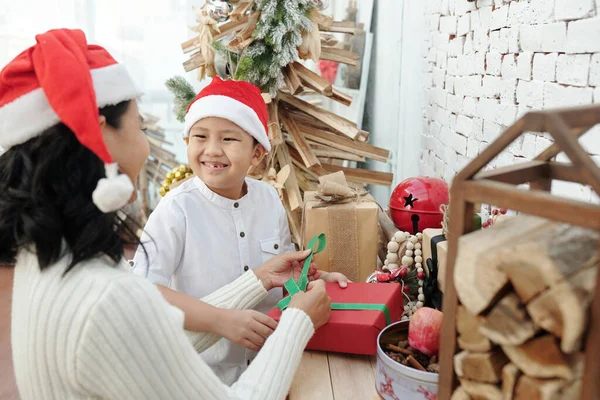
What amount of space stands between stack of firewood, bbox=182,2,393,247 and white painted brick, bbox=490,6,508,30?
0.91 metres

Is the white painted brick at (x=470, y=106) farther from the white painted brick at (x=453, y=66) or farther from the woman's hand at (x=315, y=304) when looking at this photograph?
the woman's hand at (x=315, y=304)

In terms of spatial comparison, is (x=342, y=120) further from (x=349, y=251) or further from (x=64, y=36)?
(x=64, y=36)

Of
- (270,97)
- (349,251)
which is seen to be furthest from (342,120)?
(349,251)

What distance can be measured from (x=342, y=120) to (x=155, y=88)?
224 cm

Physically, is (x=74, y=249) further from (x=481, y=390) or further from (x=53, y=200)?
(x=481, y=390)

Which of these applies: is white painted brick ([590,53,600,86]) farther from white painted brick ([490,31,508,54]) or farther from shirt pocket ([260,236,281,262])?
shirt pocket ([260,236,281,262])

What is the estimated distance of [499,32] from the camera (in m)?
1.67

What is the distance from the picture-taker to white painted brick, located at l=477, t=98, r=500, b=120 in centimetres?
172

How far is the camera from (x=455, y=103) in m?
2.19

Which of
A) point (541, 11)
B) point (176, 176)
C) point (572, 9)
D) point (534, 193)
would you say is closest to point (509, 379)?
point (534, 193)

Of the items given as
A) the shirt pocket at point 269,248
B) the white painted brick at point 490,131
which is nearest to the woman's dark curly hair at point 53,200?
the shirt pocket at point 269,248

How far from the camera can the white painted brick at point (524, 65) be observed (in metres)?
1.45

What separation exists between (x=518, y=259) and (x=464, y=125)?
5.04 feet

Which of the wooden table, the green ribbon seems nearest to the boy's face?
the green ribbon
